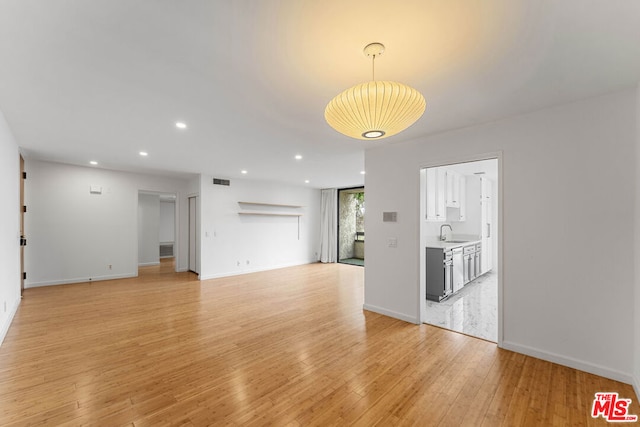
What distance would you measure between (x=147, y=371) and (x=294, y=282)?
12.1ft

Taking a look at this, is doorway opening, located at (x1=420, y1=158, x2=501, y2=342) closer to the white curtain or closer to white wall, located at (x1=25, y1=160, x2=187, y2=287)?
the white curtain

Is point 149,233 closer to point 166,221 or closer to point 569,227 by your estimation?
point 166,221

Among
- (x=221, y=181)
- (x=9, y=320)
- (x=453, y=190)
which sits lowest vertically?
(x=9, y=320)

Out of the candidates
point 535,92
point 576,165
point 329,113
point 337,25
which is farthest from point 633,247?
point 337,25

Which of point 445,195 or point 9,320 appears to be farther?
point 445,195

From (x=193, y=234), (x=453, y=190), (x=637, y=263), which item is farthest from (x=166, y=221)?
(x=637, y=263)

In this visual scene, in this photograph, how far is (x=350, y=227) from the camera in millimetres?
9641

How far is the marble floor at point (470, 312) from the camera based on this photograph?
3396 millimetres

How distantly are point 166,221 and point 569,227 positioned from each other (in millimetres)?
11154

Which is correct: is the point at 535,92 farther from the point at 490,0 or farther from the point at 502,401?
the point at 502,401

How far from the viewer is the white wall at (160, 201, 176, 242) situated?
32.8 feet

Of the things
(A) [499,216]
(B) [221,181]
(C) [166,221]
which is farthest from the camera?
(C) [166,221]

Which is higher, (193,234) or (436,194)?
(436,194)

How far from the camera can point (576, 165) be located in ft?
8.23
